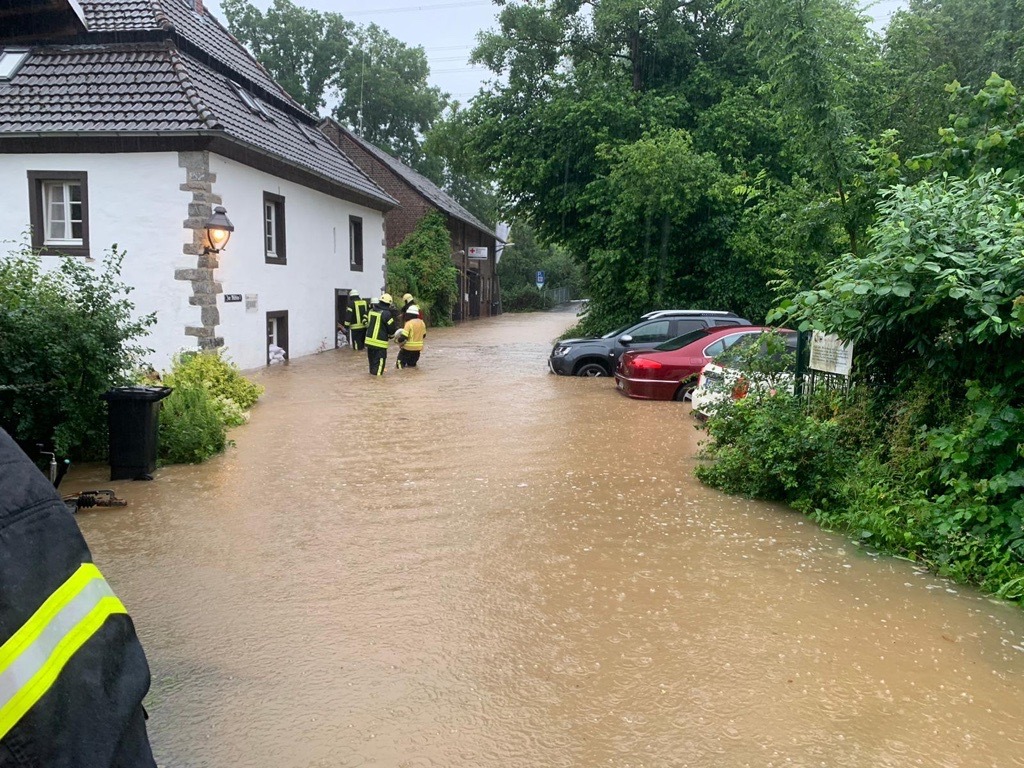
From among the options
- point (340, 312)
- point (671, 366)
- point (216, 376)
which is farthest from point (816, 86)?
point (340, 312)

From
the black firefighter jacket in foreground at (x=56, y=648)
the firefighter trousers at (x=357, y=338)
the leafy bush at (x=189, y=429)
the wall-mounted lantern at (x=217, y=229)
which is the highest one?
the wall-mounted lantern at (x=217, y=229)

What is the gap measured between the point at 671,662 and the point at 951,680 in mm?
1368

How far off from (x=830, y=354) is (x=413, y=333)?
12.7 m

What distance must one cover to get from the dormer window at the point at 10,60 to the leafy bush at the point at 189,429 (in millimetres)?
10142

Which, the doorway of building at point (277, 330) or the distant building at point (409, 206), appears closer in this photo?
the doorway of building at point (277, 330)

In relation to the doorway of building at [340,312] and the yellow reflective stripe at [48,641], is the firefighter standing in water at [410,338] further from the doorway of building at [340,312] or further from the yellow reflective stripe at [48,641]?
the yellow reflective stripe at [48,641]

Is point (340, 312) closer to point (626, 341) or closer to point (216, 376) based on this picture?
point (626, 341)

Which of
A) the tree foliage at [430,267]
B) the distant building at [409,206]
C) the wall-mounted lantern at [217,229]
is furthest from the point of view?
the distant building at [409,206]

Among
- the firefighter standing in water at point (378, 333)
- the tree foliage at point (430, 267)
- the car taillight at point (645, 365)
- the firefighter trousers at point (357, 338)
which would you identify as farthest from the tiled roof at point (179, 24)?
the tree foliage at point (430, 267)

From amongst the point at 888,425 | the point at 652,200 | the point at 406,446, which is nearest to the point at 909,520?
the point at 888,425

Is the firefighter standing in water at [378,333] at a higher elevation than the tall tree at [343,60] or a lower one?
lower

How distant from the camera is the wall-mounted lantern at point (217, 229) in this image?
15.6 meters

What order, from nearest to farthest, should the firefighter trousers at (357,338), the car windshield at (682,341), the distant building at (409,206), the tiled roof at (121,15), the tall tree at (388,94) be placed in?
the car windshield at (682,341) → the tiled roof at (121,15) → the firefighter trousers at (357,338) → the distant building at (409,206) → the tall tree at (388,94)

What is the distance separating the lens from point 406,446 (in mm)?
10586
